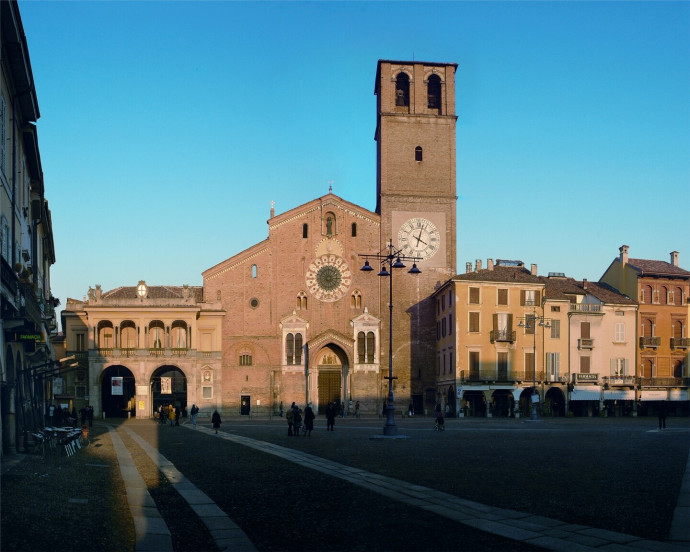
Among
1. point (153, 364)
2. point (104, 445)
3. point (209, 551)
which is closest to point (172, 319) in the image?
point (153, 364)

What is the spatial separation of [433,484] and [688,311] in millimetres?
55133

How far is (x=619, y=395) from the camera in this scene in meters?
60.3

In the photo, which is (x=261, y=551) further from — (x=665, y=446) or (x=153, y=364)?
(x=153, y=364)

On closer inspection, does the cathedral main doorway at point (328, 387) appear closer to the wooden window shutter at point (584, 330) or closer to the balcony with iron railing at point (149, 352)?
the balcony with iron railing at point (149, 352)

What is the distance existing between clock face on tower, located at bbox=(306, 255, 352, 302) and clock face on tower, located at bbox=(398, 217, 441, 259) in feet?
16.7

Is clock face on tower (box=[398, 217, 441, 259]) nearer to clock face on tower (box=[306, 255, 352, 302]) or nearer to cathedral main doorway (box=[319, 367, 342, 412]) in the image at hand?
clock face on tower (box=[306, 255, 352, 302])

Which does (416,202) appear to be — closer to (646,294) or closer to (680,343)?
(646,294)

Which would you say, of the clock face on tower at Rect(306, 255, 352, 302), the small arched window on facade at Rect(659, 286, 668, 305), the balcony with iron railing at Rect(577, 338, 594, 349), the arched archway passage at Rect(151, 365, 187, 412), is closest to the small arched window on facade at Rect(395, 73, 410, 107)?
the clock face on tower at Rect(306, 255, 352, 302)

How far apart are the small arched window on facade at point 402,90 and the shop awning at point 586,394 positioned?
26.7 m

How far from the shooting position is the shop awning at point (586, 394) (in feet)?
195

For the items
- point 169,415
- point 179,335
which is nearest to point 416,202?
point 179,335

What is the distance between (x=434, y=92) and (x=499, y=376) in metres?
24.3

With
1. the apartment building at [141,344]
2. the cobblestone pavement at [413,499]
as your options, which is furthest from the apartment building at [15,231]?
the apartment building at [141,344]

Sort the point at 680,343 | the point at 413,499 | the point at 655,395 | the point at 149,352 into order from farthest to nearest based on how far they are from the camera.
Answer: the point at 680,343, the point at 655,395, the point at 149,352, the point at 413,499
